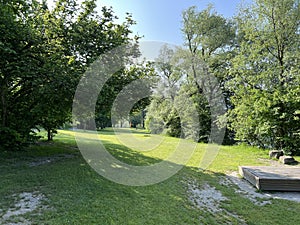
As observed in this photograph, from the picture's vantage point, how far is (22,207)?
9.54 ft

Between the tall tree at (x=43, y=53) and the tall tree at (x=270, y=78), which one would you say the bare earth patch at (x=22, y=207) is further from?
the tall tree at (x=270, y=78)

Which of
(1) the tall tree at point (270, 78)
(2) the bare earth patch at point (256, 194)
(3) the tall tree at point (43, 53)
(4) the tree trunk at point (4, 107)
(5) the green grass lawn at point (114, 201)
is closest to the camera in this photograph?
(5) the green grass lawn at point (114, 201)

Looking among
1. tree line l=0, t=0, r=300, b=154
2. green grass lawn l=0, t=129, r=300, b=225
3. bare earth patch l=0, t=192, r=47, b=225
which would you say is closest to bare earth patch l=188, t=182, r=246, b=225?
green grass lawn l=0, t=129, r=300, b=225

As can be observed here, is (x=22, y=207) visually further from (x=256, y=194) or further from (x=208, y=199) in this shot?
(x=256, y=194)

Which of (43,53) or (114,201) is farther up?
(43,53)

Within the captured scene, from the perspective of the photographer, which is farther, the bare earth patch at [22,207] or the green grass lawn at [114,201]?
the green grass lawn at [114,201]

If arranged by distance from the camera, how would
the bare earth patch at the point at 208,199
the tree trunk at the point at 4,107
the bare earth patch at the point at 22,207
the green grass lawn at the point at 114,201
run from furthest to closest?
Answer: the tree trunk at the point at 4,107 < the bare earth patch at the point at 208,199 < the green grass lawn at the point at 114,201 < the bare earth patch at the point at 22,207

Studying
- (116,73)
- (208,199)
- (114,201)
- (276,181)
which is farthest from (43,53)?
(276,181)

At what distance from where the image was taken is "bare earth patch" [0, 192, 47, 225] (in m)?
2.52

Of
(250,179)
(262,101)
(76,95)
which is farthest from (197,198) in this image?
(262,101)

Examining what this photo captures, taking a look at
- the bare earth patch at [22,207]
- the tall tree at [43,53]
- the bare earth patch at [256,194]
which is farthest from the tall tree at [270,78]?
the bare earth patch at [22,207]

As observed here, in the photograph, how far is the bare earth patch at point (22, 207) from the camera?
2.52 m

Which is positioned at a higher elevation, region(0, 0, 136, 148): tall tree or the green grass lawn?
region(0, 0, 136, 148): tall tree

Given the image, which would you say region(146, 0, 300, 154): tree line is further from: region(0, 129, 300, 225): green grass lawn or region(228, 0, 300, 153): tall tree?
region(0, 129, 300, 225): green grass lawn
